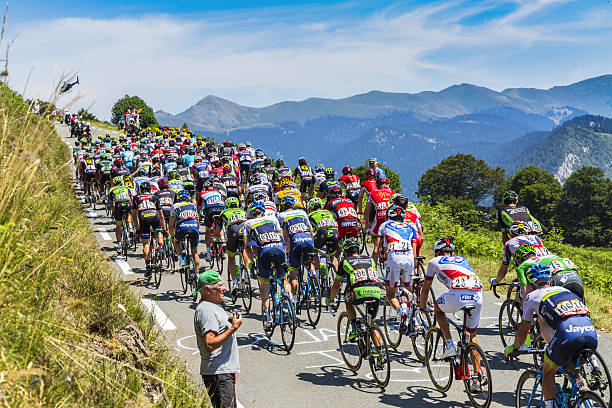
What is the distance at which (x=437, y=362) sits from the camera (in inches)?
312

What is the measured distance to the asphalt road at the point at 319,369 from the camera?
290 inches

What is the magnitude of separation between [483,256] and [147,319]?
1396 cm

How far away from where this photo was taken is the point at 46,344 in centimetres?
390

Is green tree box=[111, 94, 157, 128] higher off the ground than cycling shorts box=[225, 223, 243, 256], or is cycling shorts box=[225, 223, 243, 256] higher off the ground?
green tree box=[111, 94, 157, 128]

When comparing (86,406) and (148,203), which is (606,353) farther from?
(148,203)

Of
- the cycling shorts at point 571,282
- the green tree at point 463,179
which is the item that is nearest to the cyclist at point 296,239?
the cycling shorts at point 571,282

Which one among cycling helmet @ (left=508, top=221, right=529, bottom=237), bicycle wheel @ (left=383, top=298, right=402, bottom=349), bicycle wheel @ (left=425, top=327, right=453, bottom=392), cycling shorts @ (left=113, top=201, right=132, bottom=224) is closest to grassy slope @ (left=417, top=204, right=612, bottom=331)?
cycling helmet @ (left=508, top=221, right=529, bottom=237)

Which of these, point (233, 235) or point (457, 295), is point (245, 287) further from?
point (457, 295)

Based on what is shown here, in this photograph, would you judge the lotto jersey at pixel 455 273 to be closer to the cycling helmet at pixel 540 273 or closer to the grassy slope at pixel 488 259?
the cycling helmet at pixel 540 273

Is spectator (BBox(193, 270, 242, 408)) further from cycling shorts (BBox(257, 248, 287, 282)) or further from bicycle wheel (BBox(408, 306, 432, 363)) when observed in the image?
bicycle wheel (BBox(408, 306, 432, 363))

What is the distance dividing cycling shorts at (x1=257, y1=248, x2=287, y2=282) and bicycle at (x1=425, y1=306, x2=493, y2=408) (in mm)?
3085

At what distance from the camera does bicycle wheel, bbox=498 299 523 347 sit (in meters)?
9.24

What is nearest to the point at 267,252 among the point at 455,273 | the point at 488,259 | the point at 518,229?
the point at 455,273

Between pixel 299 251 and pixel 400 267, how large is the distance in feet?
6.89
